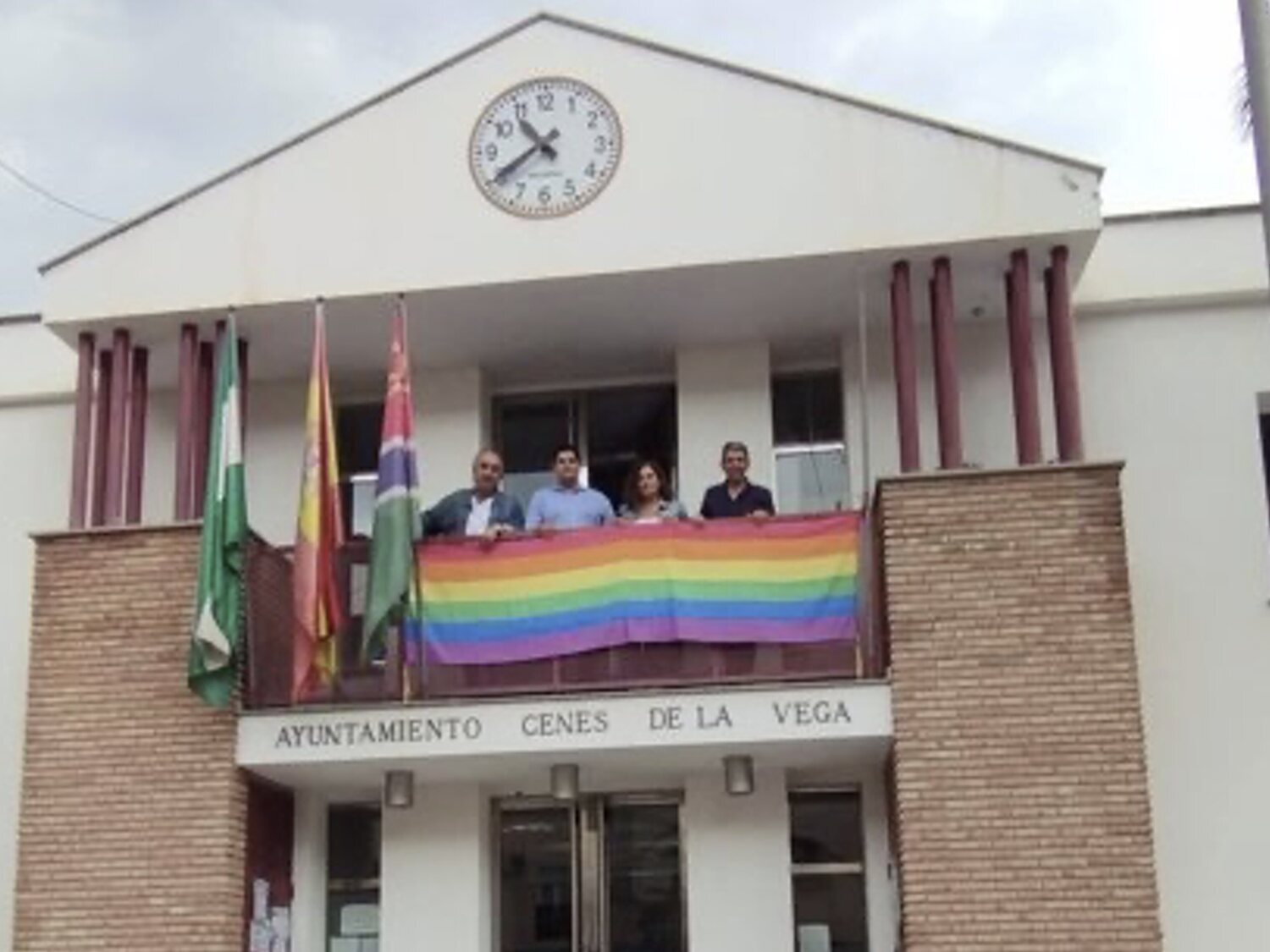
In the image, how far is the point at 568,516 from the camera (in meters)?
14.0

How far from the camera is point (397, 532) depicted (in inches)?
533

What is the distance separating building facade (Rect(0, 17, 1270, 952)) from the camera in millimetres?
13141

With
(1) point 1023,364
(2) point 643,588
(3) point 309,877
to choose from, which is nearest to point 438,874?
(3) point 309,877

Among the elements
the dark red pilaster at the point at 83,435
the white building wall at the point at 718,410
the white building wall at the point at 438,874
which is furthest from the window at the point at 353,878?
the white building wall at the point at 718,410

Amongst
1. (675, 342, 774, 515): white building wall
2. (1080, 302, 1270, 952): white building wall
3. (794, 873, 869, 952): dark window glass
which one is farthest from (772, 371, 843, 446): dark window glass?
(794, 873, 869, 952): dark window glass

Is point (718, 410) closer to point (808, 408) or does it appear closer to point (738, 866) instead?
point (808, 408)

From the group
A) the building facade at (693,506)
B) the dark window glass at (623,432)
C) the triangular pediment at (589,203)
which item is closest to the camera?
the building facade at (693,506)

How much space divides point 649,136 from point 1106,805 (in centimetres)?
562

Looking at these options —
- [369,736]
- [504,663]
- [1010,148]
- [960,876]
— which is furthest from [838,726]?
[1010,148]

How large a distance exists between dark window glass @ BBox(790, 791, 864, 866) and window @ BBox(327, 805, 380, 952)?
3.16m

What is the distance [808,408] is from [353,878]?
5061mm

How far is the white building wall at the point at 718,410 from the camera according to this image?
15.5 meters

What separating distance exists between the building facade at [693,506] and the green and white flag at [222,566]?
36cm

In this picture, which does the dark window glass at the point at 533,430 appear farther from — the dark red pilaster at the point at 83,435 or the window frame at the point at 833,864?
the window frame at the point at 833,864
